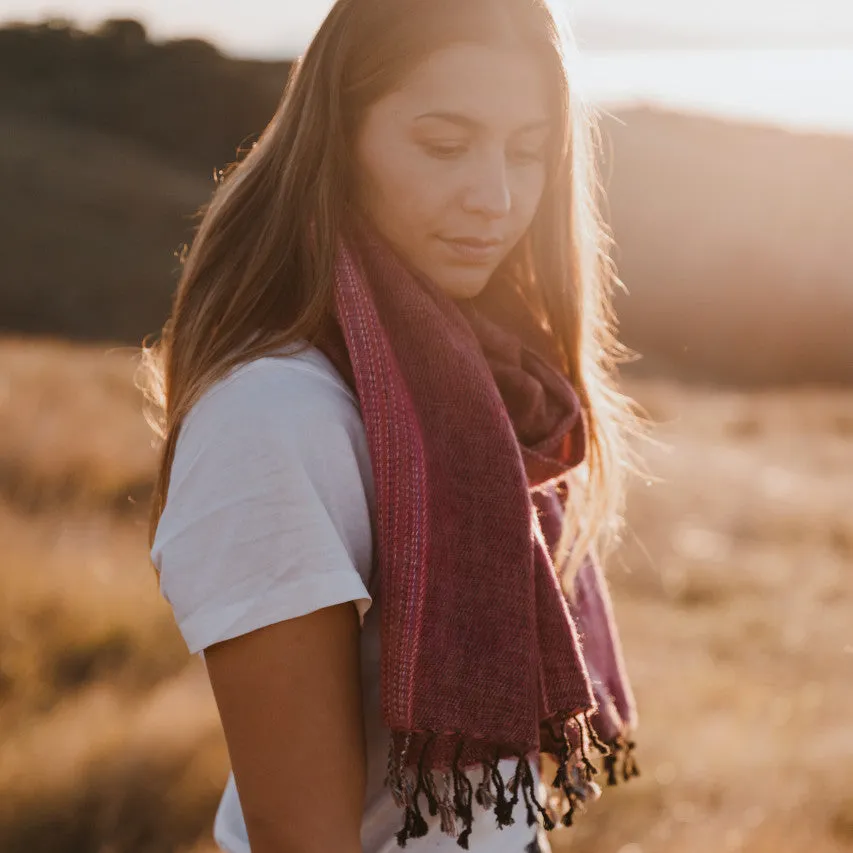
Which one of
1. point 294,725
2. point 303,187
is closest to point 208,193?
point 303,187

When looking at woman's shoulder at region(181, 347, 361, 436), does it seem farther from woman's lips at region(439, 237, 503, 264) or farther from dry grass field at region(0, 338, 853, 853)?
dry grass field at region(0, 338, 853, 853)

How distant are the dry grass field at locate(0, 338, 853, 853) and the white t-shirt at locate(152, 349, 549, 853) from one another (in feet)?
2.83

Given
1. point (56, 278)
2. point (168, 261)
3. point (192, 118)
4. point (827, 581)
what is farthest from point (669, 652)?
point (192, 118)

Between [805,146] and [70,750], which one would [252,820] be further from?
[805,146]

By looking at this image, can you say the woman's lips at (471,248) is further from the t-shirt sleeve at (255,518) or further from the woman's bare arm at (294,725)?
the woman's bare arm at (294,725)

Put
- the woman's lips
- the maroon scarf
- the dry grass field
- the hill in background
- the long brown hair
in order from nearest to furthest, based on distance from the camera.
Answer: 1. the maroon scarf
2. the long brown hair
3. the woman's lips
4. the dry grass field
5. the hill in background

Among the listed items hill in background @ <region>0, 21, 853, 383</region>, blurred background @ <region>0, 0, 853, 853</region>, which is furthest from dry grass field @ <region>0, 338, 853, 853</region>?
hill in background @ <region>0, 21, 853, 383</region>

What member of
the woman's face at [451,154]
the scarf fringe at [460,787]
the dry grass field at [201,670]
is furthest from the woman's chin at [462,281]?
the scarf fringe at [460,787]

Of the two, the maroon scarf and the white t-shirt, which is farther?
the maroon scarf

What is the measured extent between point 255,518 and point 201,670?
3.42 m

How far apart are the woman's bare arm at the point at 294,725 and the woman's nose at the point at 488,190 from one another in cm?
66

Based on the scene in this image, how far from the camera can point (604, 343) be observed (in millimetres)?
2373

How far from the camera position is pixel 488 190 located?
158cm

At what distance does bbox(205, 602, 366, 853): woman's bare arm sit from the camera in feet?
4.10
